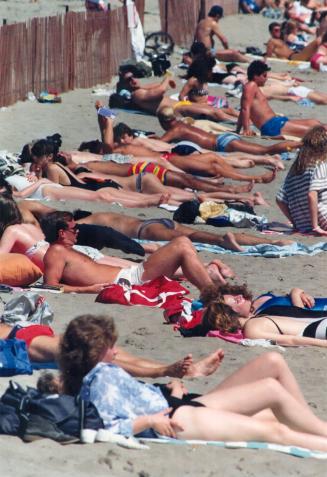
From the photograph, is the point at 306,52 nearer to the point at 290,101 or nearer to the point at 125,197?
the point at 290,101

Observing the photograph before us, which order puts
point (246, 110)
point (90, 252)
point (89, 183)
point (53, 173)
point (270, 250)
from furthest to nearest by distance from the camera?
point (246, 110) → point (89, 183) → point (53, 173) → point (270, 250) → point (90, 252)

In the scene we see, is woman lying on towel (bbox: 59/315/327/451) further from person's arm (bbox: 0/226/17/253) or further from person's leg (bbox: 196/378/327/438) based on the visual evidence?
person's arm (bbox: 0/226/17/253)

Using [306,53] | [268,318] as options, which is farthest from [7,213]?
[306,53]

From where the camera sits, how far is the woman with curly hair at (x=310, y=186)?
456 inches

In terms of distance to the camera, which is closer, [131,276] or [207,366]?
[207,366]

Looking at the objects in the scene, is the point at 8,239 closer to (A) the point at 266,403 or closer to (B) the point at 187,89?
(A) the point at 266,403

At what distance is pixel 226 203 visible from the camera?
13.0 metres

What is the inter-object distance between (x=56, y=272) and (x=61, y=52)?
10.0 metres

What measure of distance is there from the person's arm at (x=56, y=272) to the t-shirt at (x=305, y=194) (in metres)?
2.82

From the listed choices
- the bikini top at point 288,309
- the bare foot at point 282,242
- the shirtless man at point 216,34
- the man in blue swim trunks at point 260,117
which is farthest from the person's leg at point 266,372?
the shirtless man at point 216,34

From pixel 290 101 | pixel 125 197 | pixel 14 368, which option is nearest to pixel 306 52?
pixel 290 101

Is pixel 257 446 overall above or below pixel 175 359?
above

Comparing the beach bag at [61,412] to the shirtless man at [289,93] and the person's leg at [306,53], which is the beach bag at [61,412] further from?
the person's leg at [306,53]

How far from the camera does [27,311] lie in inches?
328
